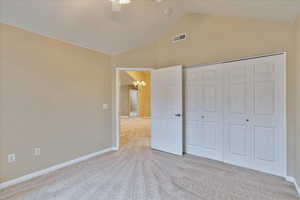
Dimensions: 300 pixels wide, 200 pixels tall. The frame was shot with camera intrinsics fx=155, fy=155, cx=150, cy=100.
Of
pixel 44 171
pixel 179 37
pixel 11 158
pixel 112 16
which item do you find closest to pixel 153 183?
pixel 44 171

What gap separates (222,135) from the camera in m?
3.21

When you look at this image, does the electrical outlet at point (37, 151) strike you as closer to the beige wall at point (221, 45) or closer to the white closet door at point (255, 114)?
the beige wall at point (221, 45)

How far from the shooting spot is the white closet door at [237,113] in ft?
9.48

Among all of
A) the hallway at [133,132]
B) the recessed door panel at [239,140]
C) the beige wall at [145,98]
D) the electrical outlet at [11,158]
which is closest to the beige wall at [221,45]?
the recessed door panel at [239,140]

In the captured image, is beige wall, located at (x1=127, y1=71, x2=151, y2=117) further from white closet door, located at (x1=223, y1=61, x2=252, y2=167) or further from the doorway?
white closet door, located at (x1=223, y1=61, x2=252, y2=167)

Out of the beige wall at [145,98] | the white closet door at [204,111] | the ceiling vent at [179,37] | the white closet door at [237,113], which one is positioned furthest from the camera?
the beige wall at [145,98]

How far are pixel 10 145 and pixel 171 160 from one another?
2.82 meters

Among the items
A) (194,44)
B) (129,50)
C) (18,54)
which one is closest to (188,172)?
(194,44)

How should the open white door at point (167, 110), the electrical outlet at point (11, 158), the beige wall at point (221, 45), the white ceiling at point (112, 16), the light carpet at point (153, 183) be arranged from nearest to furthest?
the light carpet at point (153, 183)
the white ceiling at point (112, 16)
the electrical outlet at point (11, 158)
the beige wall at point (221, 45)
the open white door at point (167, 110)

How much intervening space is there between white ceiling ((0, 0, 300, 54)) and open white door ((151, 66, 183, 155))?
1.10 metres

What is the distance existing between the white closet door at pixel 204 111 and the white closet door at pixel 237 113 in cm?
14

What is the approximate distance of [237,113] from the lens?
3006 mm

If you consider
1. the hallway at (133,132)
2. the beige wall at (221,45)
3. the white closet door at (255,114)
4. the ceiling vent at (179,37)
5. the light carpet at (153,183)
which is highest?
the ceiling vent at (179,37)

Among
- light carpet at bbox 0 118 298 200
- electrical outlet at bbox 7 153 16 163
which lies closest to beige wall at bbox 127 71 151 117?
light carpet at bbox 0 118 298 200
